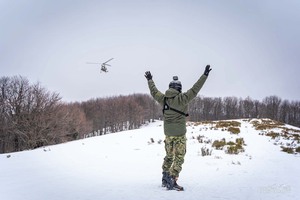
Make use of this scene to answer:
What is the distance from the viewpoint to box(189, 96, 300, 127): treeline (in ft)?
372

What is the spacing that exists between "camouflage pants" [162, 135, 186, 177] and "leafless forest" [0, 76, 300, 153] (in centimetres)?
3435

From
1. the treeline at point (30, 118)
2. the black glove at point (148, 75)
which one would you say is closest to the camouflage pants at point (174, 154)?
the black glove at point (148, 75)

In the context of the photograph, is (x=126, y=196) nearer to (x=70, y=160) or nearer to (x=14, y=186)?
(x=14, y=186)

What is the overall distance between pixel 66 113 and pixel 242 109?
85.9 m

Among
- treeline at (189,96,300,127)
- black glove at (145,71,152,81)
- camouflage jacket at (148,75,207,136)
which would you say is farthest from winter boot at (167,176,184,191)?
→ treeline at (189,96,300,127)

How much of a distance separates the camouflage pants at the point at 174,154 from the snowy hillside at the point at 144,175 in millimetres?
425

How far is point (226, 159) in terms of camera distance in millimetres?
9000

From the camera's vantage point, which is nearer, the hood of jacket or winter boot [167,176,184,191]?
winter boot [167,176,184,191]

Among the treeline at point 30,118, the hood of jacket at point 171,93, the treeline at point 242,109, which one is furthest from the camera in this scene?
the treeline at point 242,109

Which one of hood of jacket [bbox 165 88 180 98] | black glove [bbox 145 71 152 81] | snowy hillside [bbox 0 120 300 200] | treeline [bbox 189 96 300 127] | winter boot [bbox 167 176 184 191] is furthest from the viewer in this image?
treeline [bbox 189 96 300 127]

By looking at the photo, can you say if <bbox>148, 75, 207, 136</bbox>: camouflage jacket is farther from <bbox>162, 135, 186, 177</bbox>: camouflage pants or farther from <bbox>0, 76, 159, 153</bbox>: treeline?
<bbox>0, 76, 159, 153</bbox>: treeline

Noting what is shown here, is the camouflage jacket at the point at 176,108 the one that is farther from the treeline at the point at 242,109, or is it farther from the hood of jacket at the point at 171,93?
the treeline at the point at 242,109

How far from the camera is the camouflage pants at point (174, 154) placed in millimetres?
5875

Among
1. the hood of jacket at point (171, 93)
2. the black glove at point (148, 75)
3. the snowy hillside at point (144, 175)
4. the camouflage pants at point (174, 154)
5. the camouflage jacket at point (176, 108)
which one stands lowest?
the snowy hillside at point (144, 175)
